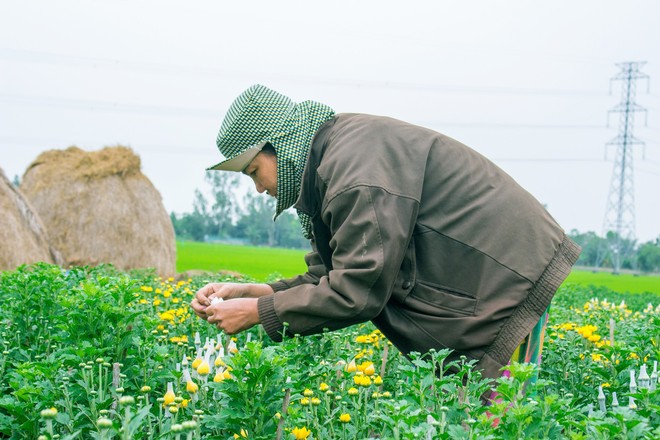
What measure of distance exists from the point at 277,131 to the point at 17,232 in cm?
889

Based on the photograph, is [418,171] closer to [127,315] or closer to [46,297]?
[127,315]

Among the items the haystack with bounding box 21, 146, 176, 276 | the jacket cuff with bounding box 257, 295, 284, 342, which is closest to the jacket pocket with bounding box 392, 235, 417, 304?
the jacket cuff with bounding box 257, 295, 284, 342

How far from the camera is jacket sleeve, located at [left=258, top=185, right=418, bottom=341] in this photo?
234 cm

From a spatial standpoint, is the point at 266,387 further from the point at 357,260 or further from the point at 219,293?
the point at 219,293

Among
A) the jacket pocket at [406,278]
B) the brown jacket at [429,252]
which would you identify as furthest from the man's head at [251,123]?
the jacket pocket at [406,278]

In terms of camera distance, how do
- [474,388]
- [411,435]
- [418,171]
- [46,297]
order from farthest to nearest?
[46,297], [418,171], [474,388], [411,435]

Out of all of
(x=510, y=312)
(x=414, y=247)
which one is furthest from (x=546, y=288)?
(x=414, y=247)

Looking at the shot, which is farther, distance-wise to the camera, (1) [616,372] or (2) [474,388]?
(1) [616,372]

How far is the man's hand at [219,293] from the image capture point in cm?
284

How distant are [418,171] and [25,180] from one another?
14.6m

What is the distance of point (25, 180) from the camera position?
50.7 feet

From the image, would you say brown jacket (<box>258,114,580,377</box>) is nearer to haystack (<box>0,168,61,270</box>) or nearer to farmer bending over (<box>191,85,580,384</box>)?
farmer bending over (<box>191,85,580,384</box>)

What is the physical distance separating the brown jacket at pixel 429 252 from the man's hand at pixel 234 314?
0.05 meters

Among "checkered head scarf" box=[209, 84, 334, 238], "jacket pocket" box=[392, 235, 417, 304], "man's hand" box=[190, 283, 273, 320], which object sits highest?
"checkered head scarf" box=[209, 84, 334, 238]
